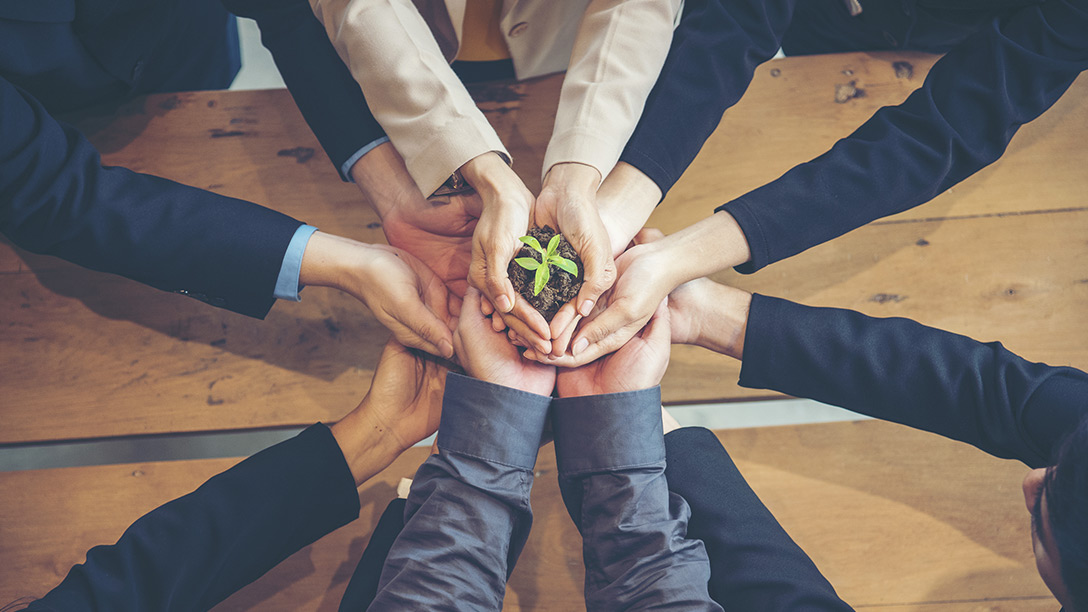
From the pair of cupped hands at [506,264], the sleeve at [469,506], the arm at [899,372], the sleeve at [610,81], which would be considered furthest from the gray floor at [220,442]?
→ the sleeve at [610,81]

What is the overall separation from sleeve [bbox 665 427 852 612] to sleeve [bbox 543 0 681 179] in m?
0.70

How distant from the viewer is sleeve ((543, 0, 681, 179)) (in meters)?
1.54

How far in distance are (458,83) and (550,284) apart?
1.81ft

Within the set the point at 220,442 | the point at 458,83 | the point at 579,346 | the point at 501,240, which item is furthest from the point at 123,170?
the point at 220,442

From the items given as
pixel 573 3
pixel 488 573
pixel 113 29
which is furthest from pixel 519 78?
pixel 488 573

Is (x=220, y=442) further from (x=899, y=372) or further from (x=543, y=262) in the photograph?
(x=899, y=372)

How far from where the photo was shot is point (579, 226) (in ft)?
4.74

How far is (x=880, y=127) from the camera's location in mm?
Answer: 1560

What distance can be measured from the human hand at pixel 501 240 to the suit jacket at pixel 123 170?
1.17ft

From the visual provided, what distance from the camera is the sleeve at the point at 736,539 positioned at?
1301mm

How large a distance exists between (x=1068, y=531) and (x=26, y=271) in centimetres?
236

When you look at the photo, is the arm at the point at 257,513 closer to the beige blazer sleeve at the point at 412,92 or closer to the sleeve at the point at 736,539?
the beige blazer sleeve at the point at 412,92

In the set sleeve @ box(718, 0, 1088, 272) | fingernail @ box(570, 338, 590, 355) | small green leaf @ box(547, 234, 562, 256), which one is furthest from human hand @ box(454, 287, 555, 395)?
sleeve @ box(718, 0, 1088, 272)

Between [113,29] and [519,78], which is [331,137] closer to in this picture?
[519,78]
